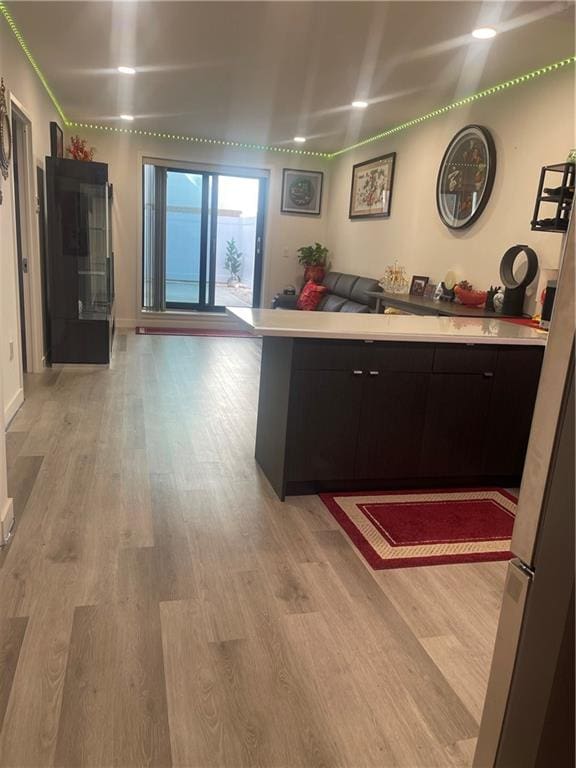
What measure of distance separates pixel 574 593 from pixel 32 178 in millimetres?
5182

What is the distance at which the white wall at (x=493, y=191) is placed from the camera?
13.1 feet

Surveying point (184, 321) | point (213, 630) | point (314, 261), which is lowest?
point (213, 630)

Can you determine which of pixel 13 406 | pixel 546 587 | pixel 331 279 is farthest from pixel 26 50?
pixel 546 587

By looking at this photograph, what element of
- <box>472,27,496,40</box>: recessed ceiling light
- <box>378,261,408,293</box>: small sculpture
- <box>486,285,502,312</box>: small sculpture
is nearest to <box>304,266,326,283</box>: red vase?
<box>378,261,408,293</box>: small sculpture

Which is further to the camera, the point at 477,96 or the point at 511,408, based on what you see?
the point at 477,96

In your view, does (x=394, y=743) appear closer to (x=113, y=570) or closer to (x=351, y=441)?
(x=113, y=570)

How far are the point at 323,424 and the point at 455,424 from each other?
2.56ft

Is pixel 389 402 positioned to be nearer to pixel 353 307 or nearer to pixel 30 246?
pixel 30 246

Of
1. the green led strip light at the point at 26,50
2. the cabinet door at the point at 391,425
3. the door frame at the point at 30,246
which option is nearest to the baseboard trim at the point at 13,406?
the door frame at the point at 30,246

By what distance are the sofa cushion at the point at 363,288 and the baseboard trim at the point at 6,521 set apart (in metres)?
4.82

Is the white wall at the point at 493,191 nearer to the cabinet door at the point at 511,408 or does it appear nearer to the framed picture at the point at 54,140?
the cabinet door at the point at 511,408

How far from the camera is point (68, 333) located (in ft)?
17.8

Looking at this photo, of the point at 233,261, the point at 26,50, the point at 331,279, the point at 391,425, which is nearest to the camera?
the point at 391,425

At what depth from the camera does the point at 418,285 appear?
221 inches
